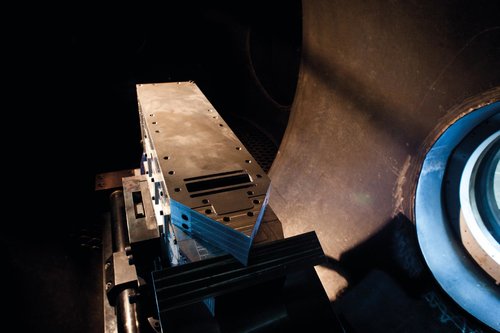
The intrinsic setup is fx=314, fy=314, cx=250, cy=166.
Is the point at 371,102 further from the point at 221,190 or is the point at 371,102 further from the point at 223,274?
the point at 223,274

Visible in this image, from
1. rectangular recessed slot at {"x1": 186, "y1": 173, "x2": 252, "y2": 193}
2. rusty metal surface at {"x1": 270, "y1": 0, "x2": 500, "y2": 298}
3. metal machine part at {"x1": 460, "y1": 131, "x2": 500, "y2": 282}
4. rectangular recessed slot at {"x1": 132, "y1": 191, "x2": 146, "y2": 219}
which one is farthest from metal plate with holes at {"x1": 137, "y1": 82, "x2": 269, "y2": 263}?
metal machine part at {"x1": 460, "y1": 131, "x2": 500, "y2": 282}

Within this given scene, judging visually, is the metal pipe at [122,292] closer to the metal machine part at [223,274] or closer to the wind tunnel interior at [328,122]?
the wind tunnel interior at [328,122]

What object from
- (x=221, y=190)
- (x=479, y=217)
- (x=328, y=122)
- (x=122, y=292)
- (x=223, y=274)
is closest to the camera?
(x=223, y=274)

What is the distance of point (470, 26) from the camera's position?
3.76 ft

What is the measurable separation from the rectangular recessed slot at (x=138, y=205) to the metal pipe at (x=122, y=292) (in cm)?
35

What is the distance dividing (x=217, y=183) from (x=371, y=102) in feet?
3.37

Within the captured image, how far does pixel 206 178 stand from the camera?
105cm

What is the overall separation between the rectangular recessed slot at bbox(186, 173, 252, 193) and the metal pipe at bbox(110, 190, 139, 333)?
2.32 ft

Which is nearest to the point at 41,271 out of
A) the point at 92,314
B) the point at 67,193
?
the point at 92,314

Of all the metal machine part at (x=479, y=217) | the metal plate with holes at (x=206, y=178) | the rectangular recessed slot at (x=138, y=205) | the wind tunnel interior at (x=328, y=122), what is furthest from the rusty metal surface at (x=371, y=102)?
the rectangular recessed slot at (x=138, y=205)

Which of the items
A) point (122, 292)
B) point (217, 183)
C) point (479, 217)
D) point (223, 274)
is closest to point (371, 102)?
point (479, 217)

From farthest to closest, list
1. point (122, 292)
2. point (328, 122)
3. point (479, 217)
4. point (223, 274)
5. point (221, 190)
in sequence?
point (328, 122) < point (122, 292) < point (479, 217) < point (221, 190) < point (223, 274)

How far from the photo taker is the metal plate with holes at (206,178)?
92cm

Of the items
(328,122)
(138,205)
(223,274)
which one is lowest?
(223,274)
